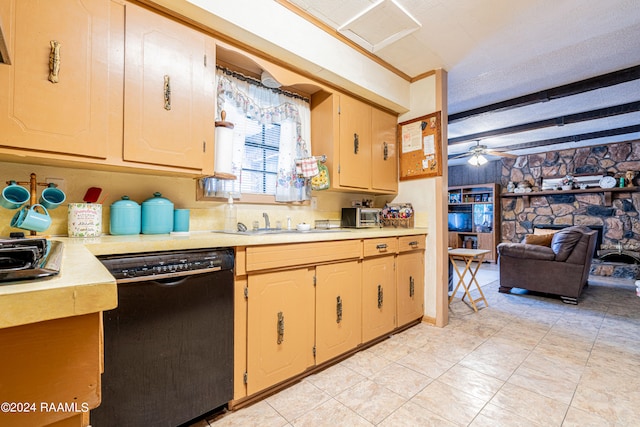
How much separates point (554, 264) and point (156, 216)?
14.7 ft

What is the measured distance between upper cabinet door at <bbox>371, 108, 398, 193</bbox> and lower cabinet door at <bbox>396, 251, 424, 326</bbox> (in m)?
0.75

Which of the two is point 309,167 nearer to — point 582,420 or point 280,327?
point 280,327

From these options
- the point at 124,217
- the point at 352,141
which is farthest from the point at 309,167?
the point at 124,217

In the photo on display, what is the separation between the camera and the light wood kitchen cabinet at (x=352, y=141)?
252cm

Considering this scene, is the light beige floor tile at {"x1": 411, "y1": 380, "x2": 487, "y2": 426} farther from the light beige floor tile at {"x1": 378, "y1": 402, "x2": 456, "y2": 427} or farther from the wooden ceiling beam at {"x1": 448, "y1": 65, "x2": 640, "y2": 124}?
the wooden ceiling beam at {"x1": 448, "y1": 65, "x2": 640, "y2": 124}

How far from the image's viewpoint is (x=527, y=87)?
11.2ft

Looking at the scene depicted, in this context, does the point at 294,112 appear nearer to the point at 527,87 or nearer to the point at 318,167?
the point at 318,167

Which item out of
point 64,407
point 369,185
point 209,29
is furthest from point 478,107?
point 64,407

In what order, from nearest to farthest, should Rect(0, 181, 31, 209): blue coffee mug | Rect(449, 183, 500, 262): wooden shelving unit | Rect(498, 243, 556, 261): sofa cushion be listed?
Rect(0, 181, 31, 209): blue coffee mug → Rect(498, 243, 556, 261): sofa cushion → Rect(449, 183, 500, 262): wooden shelving unit

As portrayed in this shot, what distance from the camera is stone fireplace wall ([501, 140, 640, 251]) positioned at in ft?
17.9

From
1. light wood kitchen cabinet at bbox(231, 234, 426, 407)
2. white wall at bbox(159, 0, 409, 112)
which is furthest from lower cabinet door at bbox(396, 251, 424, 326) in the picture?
white wall at bbox(159, 0, 409, 112)

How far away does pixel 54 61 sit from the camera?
1.29m

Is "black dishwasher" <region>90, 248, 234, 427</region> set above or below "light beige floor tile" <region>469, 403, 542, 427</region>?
above

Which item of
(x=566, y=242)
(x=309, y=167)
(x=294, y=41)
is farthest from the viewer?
(x=566, y=242)
